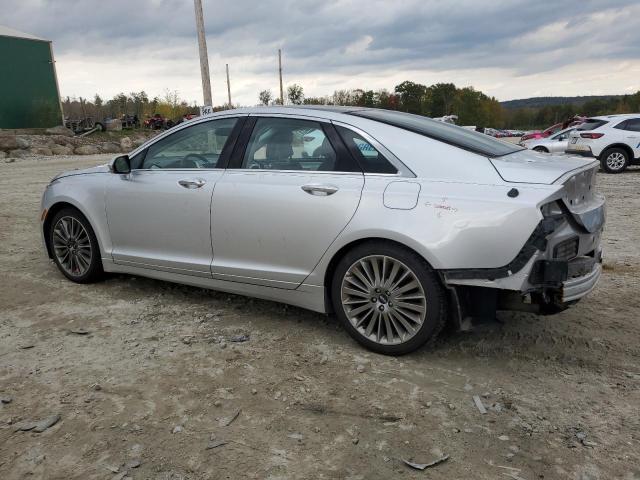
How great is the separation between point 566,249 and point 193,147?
2911mm

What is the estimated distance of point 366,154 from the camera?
3561mm

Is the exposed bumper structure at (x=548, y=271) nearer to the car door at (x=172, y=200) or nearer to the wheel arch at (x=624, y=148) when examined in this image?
the car door at (x=172, y=200)

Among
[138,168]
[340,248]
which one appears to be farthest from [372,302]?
[138,168]

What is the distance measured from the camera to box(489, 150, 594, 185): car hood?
3100 mm

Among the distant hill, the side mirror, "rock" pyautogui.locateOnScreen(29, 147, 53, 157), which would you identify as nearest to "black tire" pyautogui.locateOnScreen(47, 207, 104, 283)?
the side mirror

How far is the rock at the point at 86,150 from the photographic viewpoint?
27.1 metres

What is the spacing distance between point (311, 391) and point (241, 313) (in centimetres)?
141

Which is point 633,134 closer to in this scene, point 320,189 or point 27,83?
point 320,189

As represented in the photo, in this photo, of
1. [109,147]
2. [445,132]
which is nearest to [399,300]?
[445,132]

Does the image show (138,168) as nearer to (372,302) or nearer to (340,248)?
(340,248)

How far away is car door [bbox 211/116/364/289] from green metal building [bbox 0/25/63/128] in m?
34.6

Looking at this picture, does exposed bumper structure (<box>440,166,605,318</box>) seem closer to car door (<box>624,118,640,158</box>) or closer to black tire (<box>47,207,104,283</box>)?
black tire (<box>47,207,104,283</box>)

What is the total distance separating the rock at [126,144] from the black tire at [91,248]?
26.8 m

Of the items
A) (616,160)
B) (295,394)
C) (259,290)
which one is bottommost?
(295,394)
